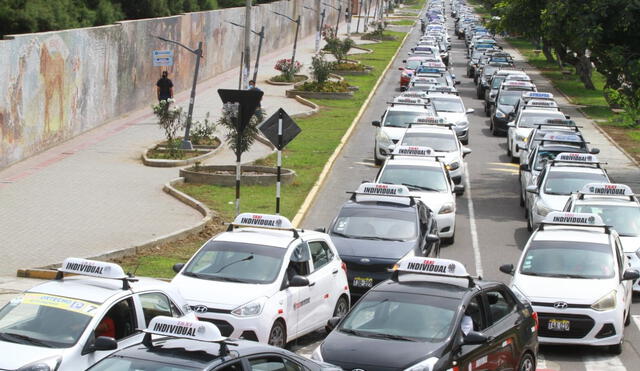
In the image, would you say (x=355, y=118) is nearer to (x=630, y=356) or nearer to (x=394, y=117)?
(x=394, y=117)

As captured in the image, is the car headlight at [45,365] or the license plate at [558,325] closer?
the car headlight at [45,365]

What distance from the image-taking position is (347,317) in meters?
12.2

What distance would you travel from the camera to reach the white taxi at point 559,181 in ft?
77.5

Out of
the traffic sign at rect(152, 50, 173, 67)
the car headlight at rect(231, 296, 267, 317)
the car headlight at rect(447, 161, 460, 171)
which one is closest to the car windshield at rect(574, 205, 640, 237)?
the car headlight at rect(447, 161, 460, 171)

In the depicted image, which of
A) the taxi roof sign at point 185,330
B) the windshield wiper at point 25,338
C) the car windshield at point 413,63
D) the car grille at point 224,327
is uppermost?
the taxi roof sign at point 185,330

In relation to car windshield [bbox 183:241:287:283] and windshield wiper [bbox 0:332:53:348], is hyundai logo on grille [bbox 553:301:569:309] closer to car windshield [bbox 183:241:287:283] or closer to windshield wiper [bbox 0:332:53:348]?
car windshield [bbox 183:241:287:283]

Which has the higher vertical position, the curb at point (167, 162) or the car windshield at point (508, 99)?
the car windshield at point (508, 99)

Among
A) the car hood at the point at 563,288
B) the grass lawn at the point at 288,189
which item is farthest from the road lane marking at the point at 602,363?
the grass lawn at the point at 288,189

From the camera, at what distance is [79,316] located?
11000 mm

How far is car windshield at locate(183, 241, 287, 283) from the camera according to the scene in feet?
47.8

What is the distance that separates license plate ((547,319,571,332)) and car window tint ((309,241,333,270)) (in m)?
3.20

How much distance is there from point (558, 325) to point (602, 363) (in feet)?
2.49

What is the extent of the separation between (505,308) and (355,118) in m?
32.1

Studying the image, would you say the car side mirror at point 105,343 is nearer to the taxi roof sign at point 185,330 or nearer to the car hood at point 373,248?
the taxi roof sign at point 185,330
